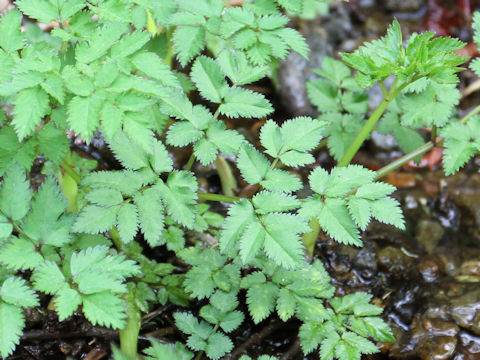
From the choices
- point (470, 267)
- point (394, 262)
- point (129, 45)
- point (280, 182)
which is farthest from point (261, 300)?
point (470, 267)

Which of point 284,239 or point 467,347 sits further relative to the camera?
point 467,347

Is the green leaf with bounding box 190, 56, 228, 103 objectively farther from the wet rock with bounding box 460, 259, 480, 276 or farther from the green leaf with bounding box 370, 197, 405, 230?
the wet rock with bounding box 460, 259, 480, 276

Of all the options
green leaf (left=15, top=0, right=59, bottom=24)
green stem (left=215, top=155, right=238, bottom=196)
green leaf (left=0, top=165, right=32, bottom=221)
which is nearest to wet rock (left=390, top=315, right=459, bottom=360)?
green stem (left=215, top=155, right=238, bottom=196)

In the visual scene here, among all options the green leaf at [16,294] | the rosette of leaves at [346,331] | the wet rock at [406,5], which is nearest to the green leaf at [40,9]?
the green leaf at [16,294]

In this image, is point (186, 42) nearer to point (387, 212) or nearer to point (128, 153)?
point (128, 153)

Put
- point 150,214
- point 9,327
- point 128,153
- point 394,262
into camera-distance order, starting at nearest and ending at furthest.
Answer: point 9,327 → point 150,214 → point 128,153 → point 394,262

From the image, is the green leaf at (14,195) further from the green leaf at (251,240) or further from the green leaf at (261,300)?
the green leaf at (261,300)
